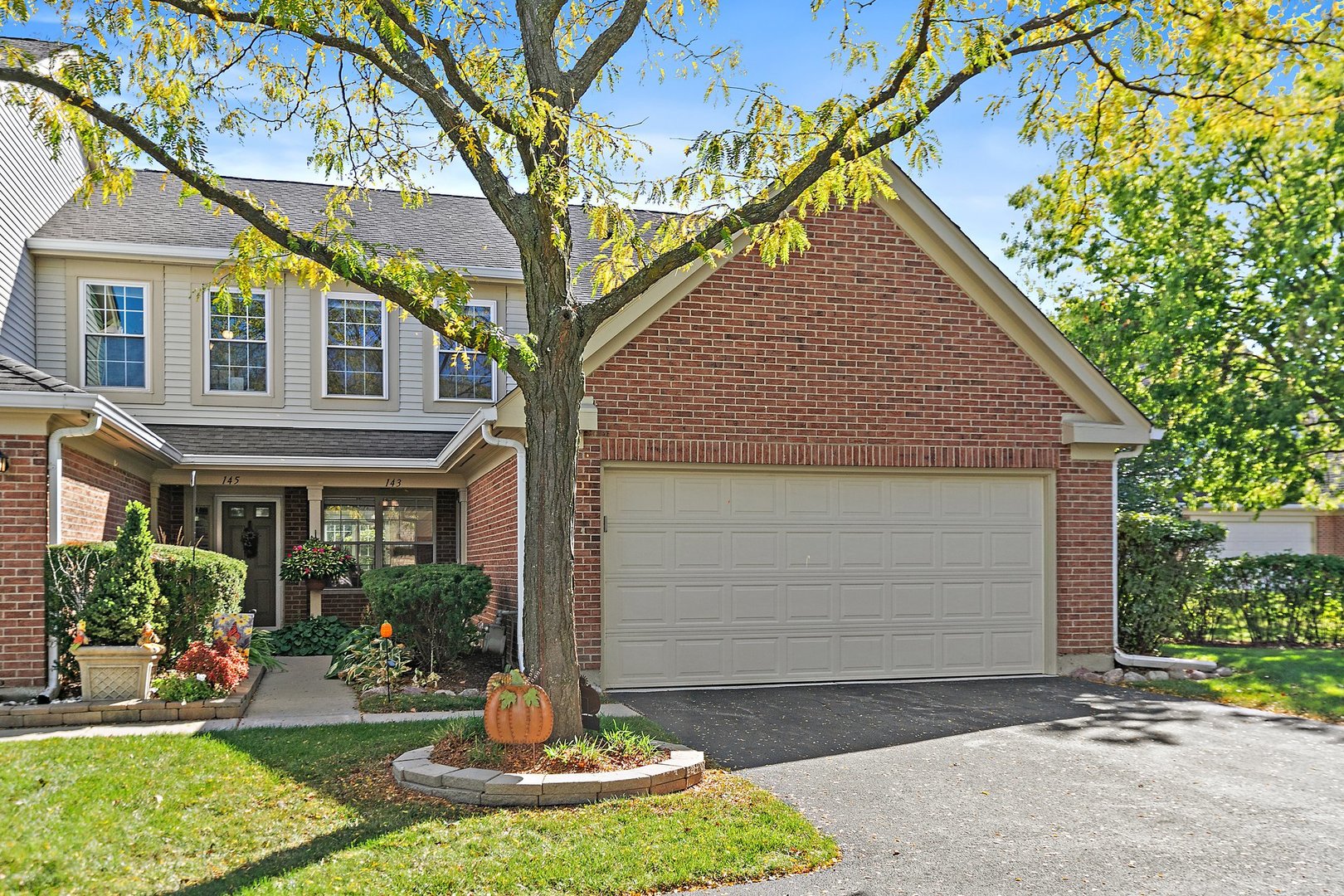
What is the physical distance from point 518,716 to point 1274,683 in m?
8.84

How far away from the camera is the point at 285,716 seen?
950 centimetres

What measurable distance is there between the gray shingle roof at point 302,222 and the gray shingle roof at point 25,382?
5.33 m

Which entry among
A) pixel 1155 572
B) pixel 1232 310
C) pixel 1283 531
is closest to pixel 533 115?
pixel 1155 572

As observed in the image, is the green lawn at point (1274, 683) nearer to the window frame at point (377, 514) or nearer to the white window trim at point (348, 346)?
the window frame at point (377, 514)

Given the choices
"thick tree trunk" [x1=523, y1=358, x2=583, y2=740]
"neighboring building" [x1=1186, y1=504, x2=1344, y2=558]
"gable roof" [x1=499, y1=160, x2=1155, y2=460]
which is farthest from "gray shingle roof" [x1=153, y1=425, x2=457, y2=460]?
"neighboring building" [x1=1186, y1=504, x2=1344, y2=558]

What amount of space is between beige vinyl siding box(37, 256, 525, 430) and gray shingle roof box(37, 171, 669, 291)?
495 millimetres

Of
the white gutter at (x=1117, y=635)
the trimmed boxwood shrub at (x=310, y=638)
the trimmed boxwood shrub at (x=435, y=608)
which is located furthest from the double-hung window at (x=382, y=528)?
the white gutter at (x=1117, y=635)

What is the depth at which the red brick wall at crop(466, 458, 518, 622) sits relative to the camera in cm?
1180

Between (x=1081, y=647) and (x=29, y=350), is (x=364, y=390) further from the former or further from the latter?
(x=1081, y=647)

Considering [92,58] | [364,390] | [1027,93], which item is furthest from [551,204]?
[364,390]

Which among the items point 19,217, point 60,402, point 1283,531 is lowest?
point 1283,531

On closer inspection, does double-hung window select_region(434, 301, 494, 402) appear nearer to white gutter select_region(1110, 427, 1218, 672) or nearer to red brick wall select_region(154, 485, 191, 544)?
red brick wall select_region(154, 485, 191, 544)

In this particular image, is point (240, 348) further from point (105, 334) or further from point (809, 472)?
point (809, 472)

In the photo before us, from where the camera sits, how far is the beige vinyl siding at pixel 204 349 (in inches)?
593
